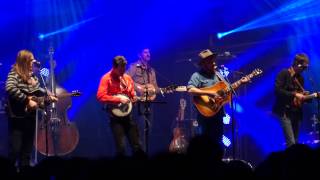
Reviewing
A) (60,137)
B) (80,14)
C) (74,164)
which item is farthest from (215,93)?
(80,14)

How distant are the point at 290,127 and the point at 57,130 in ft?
18.5

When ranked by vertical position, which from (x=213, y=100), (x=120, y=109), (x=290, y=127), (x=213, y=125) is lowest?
(x=290, y=127)

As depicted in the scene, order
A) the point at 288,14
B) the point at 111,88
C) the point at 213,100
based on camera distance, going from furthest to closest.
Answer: the point at 288,14
the point at 213,100
the point at 111,88

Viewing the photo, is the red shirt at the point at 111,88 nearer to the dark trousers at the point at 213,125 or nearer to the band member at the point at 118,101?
the band member at the point at 118,101

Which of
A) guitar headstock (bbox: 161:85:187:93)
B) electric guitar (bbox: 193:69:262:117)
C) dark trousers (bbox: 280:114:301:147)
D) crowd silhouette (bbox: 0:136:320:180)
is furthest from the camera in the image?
guitar headstock (bbox: 161:85:187:93)

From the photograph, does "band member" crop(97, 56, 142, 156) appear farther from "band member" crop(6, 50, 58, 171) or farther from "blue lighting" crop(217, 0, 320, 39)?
"blue lighting" crop(217, 0, 320, 39)

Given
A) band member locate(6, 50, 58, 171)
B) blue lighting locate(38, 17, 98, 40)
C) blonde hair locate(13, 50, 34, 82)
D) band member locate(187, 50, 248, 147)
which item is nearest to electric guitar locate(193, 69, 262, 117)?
band member locate(187, 50, 248, 147)

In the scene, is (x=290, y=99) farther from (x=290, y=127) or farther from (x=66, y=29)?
(x=66, y=29)

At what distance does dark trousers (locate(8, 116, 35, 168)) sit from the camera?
8.77 metres

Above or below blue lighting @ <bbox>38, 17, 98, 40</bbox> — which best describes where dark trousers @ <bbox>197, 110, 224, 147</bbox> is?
below

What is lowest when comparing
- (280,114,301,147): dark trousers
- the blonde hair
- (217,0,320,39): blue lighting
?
(280,114,301,147): dark trousers

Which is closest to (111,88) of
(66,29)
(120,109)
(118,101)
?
(118,101)

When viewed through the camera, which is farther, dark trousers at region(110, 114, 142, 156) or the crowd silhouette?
dark trousers at region(110, 114, 142, 156)

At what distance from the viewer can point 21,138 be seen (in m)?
8.83
